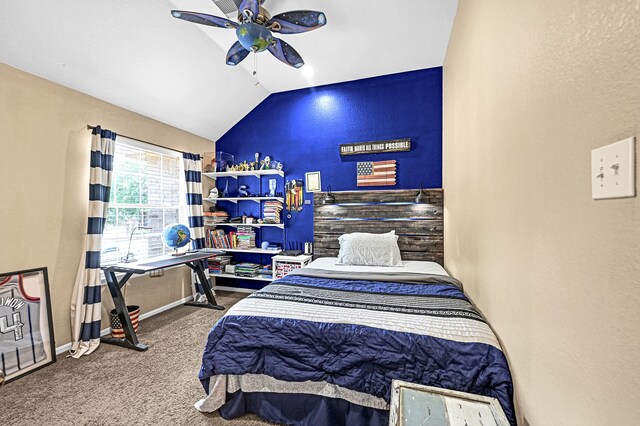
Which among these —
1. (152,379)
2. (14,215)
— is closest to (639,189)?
(152,379)

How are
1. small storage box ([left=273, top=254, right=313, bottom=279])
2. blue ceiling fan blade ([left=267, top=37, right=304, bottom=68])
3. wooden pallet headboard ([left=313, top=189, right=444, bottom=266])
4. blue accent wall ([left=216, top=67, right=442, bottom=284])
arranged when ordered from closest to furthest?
blue ceiling fan blade ([left=267, top=37, right=304, bottom=68]) → wooden pallet headboard ([left=313, top=189, right=444, bottom=266]) → blue accent wall ([left=216, top=67, right=442, bottom=284]) → small storage box ([left=273, top=254, right=313, bottom=279])

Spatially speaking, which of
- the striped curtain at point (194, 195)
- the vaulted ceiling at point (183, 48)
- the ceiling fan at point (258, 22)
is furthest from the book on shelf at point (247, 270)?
the ceiling fan at point (258, 22)

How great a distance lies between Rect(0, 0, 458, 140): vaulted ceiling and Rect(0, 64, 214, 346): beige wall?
179 mm

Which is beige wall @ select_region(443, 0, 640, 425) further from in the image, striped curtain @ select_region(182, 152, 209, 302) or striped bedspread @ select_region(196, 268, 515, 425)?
striped curtain @ select_region(182, 152, 209, 302)

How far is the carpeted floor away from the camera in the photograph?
1.69 m

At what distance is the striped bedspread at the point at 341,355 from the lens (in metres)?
1.29

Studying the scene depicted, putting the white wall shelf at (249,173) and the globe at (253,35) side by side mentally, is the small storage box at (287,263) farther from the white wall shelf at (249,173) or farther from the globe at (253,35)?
the globe at (253,35)

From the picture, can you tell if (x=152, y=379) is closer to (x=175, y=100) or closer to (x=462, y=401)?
(x=462, y=401)

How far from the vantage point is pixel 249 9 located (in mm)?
1845

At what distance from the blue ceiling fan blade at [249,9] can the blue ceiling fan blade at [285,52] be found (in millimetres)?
268

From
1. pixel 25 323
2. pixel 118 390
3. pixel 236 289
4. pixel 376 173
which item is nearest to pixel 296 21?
pixel 376 173

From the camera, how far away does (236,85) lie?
3.53 m

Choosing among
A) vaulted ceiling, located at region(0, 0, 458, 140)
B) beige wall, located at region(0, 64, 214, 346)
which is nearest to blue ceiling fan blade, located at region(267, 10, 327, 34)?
vaulted ceiling, located at region(0, 0, 458, 140)

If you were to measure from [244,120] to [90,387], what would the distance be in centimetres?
355
